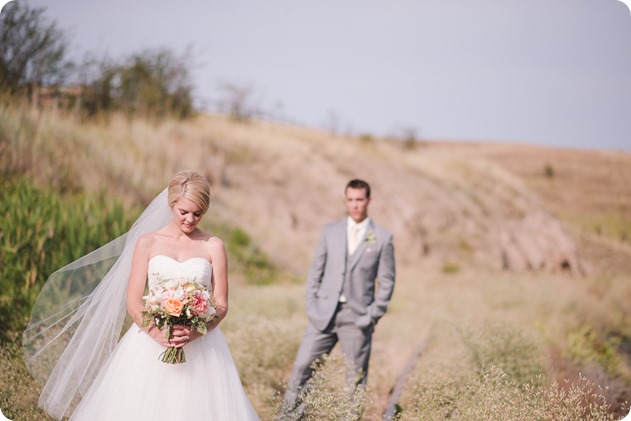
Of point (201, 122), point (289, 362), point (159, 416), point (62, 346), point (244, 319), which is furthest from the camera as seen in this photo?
point (201, 122)

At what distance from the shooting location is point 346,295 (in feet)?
19.4

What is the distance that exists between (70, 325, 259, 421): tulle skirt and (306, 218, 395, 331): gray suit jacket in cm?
172

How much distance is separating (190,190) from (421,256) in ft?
60.8

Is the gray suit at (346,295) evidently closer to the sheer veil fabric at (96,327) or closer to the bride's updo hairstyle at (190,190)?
the sheer veil fabric at (96,327)

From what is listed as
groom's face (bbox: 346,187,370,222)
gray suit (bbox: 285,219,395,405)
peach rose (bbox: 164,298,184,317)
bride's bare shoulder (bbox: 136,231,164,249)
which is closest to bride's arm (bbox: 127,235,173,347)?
bride's bare shoulder (bbox: 136,231,164,249)

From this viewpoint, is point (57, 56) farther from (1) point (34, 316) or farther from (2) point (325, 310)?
(2) point (325, 310)

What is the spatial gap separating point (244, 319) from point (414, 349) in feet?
9.59

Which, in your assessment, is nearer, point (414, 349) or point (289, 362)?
point (289, 362)

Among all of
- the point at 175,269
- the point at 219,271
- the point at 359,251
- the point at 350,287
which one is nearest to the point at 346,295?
the point at 350,287

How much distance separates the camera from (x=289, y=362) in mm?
8008

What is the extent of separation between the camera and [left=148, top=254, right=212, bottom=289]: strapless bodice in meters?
4.21

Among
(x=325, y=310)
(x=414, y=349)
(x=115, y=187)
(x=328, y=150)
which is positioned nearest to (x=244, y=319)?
(x=414, y=349)

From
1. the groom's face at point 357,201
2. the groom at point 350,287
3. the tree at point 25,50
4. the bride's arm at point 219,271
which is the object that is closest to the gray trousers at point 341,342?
the groom at point 350,287

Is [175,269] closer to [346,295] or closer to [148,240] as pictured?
[148,240]
